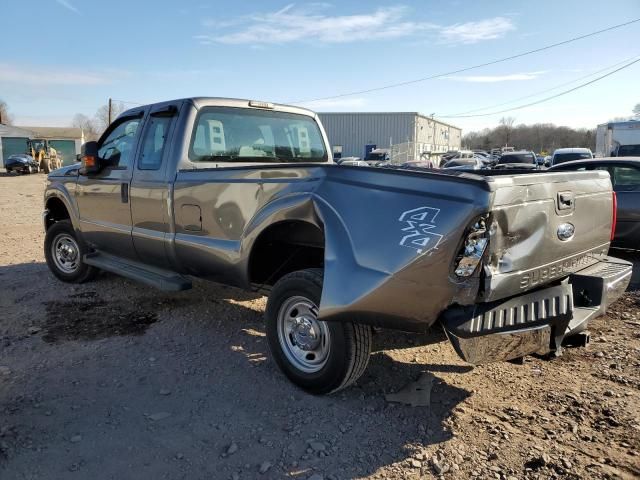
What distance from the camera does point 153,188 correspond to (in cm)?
460

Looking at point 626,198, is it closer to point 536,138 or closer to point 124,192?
point 124,192

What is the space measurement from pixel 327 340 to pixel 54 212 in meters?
4.97

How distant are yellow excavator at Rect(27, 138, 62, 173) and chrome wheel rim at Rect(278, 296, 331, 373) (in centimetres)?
3940

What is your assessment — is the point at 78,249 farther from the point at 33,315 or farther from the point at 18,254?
the point at 18,254

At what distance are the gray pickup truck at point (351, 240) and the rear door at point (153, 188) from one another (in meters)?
0.02

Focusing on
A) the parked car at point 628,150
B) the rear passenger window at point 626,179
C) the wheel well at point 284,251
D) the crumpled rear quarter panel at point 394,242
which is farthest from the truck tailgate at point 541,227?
the parked car at point 628,150

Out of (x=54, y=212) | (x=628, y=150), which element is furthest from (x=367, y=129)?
(x=54, y=212)

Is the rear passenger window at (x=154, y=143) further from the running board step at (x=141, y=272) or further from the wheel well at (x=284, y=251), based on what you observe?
the wheel well at (x=284, y=251)

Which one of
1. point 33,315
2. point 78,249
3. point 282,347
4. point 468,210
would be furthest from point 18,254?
point 468,210

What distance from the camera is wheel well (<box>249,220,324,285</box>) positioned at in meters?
3.72

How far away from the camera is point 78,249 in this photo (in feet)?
20.1

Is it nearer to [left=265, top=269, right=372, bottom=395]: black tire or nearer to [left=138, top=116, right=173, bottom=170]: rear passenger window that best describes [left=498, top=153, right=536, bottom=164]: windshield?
[left=138, top=116, right=173, bottom=170]: rear passenger window

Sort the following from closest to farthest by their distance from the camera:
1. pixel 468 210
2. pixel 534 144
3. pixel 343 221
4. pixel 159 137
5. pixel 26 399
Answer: pixel 468 210, pixel 343 221, pixel 26 399, pixel 159 137, pixel 534 144

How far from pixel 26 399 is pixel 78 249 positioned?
3.00 meters
